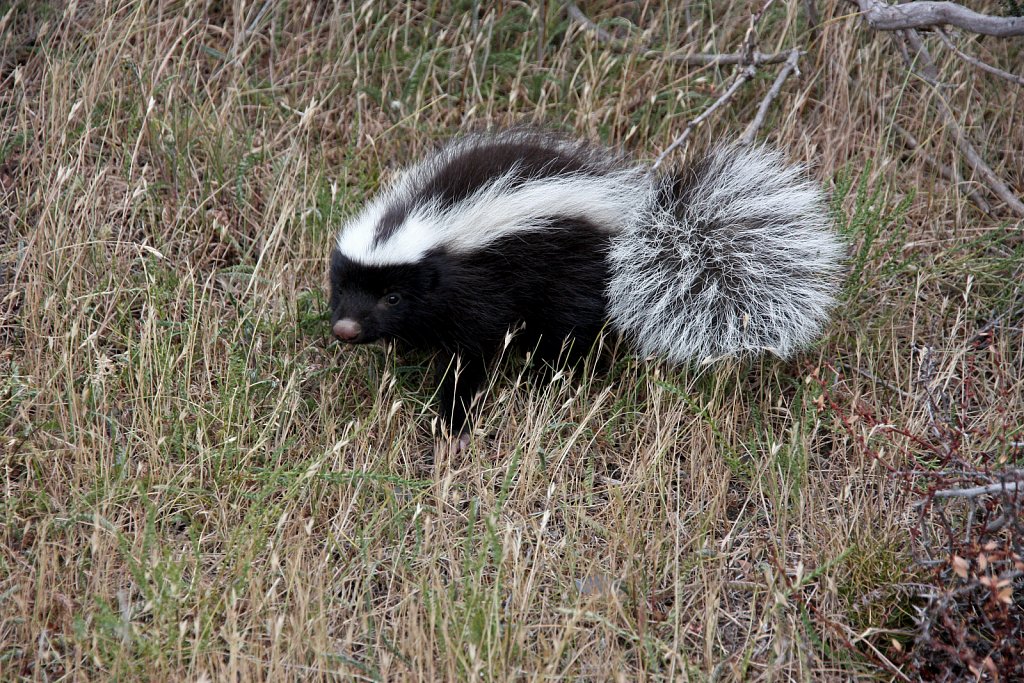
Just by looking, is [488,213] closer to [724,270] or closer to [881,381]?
[724,270]

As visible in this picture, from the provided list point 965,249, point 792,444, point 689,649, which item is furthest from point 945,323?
point 689,649

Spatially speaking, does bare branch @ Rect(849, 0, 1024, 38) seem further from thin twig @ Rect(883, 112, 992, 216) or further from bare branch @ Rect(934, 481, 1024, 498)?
bare branch @ Rect(934, 481, 1024, 498)

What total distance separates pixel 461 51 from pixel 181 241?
1.98 meters

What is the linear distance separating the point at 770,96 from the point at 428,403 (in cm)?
258

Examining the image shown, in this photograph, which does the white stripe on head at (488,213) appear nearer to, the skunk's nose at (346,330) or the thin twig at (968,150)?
the skunk's nose at (346,330)

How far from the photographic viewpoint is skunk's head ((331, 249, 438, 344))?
14.4 ft

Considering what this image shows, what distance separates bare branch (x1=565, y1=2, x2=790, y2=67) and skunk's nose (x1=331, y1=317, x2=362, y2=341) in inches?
99.7

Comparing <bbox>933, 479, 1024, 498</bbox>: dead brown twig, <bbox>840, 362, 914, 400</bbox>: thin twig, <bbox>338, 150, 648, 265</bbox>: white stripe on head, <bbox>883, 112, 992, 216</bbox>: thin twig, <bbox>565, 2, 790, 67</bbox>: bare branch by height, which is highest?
<bbox>565, 2, 790, 67</bbox>: bare branch

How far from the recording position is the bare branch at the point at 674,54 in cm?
572

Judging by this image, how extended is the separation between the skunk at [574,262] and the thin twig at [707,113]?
508 mm

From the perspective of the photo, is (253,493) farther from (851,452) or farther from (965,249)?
(965,249)

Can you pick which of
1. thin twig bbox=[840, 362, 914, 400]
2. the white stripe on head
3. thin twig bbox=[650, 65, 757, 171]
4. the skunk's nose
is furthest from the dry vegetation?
the white stripe on head

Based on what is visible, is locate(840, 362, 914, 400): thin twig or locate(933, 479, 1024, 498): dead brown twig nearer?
locate(933, 479, 1024, 498): dead brown twig

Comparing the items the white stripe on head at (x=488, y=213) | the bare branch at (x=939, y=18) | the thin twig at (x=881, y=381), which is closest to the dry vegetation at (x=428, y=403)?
the thin twig at (x=881, y=381)
